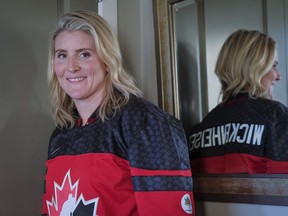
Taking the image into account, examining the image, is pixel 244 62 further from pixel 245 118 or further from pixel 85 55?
pixel 85 55

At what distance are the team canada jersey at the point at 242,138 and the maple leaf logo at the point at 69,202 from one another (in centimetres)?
45

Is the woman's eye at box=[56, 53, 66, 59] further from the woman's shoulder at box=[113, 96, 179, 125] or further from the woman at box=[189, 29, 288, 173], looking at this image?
the woman at box=[189, 29, 288, 173]

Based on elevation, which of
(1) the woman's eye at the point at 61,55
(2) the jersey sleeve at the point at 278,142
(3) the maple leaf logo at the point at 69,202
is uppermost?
(1) the woman's eye at the point at 61,55

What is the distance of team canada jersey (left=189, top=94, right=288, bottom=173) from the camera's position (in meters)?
1.18

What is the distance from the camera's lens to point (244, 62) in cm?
129

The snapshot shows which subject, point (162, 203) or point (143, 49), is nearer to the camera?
point (162, 203)

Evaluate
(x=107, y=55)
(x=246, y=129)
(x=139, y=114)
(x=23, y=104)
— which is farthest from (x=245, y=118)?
(x=23, y=104)

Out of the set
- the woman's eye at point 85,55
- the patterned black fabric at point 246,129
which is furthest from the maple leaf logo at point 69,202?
the patterned black fabric at point 246,129

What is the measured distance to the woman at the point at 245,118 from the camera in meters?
1.19

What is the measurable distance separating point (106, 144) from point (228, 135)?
0.43 m

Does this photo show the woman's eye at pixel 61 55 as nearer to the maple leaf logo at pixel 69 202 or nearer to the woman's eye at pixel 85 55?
the woman's eye at pixel 85 55

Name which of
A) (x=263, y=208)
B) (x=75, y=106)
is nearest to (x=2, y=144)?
(x=75, y=106)

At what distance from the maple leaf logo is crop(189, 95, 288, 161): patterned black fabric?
473 millimetres

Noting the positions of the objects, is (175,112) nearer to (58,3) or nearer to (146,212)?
(146,212)
